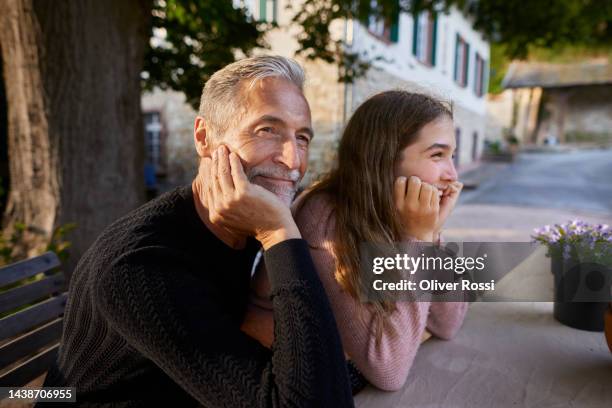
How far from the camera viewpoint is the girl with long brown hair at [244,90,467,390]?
1.28m

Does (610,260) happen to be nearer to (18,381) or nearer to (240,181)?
(240,181)

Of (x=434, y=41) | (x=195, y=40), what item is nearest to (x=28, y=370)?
(x=195, y=40)

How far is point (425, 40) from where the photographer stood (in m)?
12.9

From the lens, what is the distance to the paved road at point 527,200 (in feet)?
24.0

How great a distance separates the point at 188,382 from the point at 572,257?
132 centimetres

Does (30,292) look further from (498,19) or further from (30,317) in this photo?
(498,19)

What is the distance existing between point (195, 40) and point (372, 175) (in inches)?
199

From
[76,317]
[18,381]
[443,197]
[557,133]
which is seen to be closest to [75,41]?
[18,381]

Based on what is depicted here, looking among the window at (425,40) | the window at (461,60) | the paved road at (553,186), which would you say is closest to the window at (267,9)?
the window at (425,40)

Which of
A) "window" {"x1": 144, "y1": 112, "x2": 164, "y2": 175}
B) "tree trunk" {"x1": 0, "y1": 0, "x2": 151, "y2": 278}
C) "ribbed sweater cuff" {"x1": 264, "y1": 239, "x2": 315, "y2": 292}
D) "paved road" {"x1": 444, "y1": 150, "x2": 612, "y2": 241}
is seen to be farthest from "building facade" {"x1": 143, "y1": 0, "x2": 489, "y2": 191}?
"ribbed sweater cuff" {"x1": 264, "y1": 239, "x2": 315, "y2": 292}

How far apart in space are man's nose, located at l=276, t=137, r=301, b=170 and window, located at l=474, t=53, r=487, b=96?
19607 mm

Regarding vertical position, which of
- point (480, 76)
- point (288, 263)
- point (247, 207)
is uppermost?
point (480, 76)

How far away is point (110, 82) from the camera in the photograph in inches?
141

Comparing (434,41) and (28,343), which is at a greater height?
(434,41)
